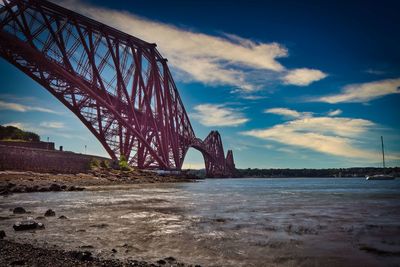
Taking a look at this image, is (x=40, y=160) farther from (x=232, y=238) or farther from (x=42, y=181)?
(x=232, y=238)

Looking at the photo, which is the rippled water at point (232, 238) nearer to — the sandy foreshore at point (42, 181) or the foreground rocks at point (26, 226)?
the foreground rocks at point (26, 226)

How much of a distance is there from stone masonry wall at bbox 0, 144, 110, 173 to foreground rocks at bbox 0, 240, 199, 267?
26.7 meters

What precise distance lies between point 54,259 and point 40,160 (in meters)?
31.8

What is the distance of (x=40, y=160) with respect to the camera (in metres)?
33.9

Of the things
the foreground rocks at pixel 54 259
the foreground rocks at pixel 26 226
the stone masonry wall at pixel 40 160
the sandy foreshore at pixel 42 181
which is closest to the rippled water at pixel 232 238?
the foreground rocks at pixel 26 226

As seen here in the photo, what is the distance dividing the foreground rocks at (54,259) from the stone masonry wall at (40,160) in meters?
26.7

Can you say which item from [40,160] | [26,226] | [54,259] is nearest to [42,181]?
[40,160]

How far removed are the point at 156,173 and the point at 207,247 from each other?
55091mm

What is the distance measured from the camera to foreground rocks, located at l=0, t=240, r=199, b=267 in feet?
17.5

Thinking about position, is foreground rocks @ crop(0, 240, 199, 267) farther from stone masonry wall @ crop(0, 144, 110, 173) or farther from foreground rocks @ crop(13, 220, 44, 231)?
stone masonry wall @ crop(0, 144, 110, 173)

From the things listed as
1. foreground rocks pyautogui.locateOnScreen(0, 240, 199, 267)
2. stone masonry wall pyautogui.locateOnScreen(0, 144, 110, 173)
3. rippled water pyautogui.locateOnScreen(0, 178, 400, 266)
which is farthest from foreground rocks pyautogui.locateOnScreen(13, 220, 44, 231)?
stone masonry wall pyautogui.locateOnScreen(0, 144, 110, 173)

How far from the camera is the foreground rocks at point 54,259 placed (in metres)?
5.35

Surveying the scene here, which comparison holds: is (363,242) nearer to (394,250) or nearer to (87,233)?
(394,250)

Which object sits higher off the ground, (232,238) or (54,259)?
(54,259)
